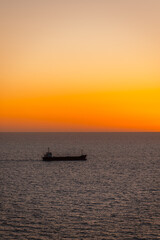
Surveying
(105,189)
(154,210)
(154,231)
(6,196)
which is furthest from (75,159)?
(154,231)

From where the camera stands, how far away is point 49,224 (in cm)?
4194

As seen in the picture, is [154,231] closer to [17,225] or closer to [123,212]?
[123,212]

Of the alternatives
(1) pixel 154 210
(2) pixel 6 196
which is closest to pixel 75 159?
(2) pixel 6 196

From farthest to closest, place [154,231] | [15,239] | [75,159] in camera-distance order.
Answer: [75,159], [154,231], [15,239]

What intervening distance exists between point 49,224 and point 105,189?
1038 inches

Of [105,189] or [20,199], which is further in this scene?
[105,189]

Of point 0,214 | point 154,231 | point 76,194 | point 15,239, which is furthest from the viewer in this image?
point 76,194

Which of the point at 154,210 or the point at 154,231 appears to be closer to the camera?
the point at 154,231

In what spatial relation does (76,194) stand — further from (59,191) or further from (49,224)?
A: (49,224)

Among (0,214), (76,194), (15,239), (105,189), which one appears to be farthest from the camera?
(105,189)

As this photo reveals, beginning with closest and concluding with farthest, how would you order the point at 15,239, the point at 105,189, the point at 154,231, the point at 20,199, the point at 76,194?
the point at 15,239 → the point at 154,231 → the point at 20,199 → the point at 76,194 → the point at 105,189

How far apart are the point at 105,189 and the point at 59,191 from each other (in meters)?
10.1

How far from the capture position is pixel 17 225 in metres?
41.6

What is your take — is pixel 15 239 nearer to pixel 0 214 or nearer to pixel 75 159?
pixel 0 214
